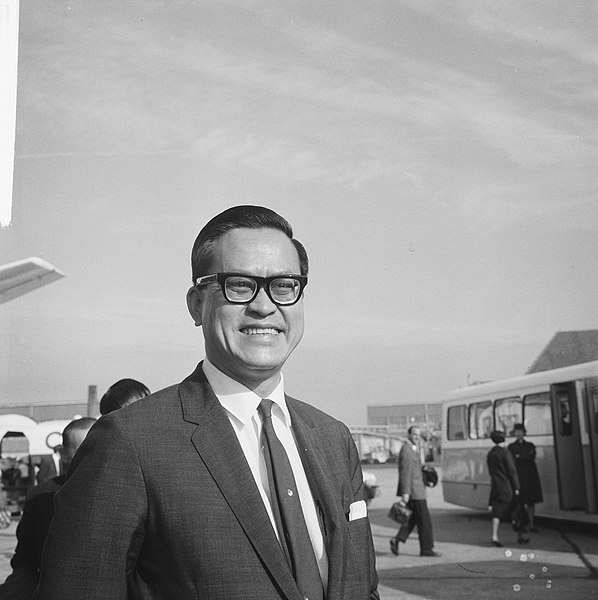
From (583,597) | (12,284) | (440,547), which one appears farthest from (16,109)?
(440,547)

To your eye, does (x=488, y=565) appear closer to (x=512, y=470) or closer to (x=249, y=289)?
(x=512, y=470)

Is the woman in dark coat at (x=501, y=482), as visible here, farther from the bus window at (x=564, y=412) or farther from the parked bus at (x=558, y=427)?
the bus window at (x=564, y=412)

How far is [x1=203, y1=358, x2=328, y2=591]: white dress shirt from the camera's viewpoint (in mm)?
A: 1319

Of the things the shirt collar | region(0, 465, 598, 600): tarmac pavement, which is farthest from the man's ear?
region(0, 465, 598, 600): tarmac pavement

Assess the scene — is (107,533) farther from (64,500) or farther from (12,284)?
(12,284)

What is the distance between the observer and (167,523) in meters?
1.21

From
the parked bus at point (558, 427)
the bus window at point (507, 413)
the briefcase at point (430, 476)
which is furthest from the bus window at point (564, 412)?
the briefcase at point (430, 476)

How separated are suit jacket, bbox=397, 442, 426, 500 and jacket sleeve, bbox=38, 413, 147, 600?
6602 millimetres

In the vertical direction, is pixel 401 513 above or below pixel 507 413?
below

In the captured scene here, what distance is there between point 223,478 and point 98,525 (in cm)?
20

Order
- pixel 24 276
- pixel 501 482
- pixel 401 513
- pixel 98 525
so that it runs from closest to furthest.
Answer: pixel 98 525 < pixel 24 276 < pixel 401 513 < pixel 501 482

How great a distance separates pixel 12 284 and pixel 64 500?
247 centimetres

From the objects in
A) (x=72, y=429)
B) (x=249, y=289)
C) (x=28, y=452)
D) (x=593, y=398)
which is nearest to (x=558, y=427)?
(x=593, y=398)

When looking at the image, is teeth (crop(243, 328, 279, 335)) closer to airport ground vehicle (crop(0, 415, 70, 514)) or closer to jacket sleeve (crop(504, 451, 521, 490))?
jacket sleeve (crop(504, 451, 521, 490))
